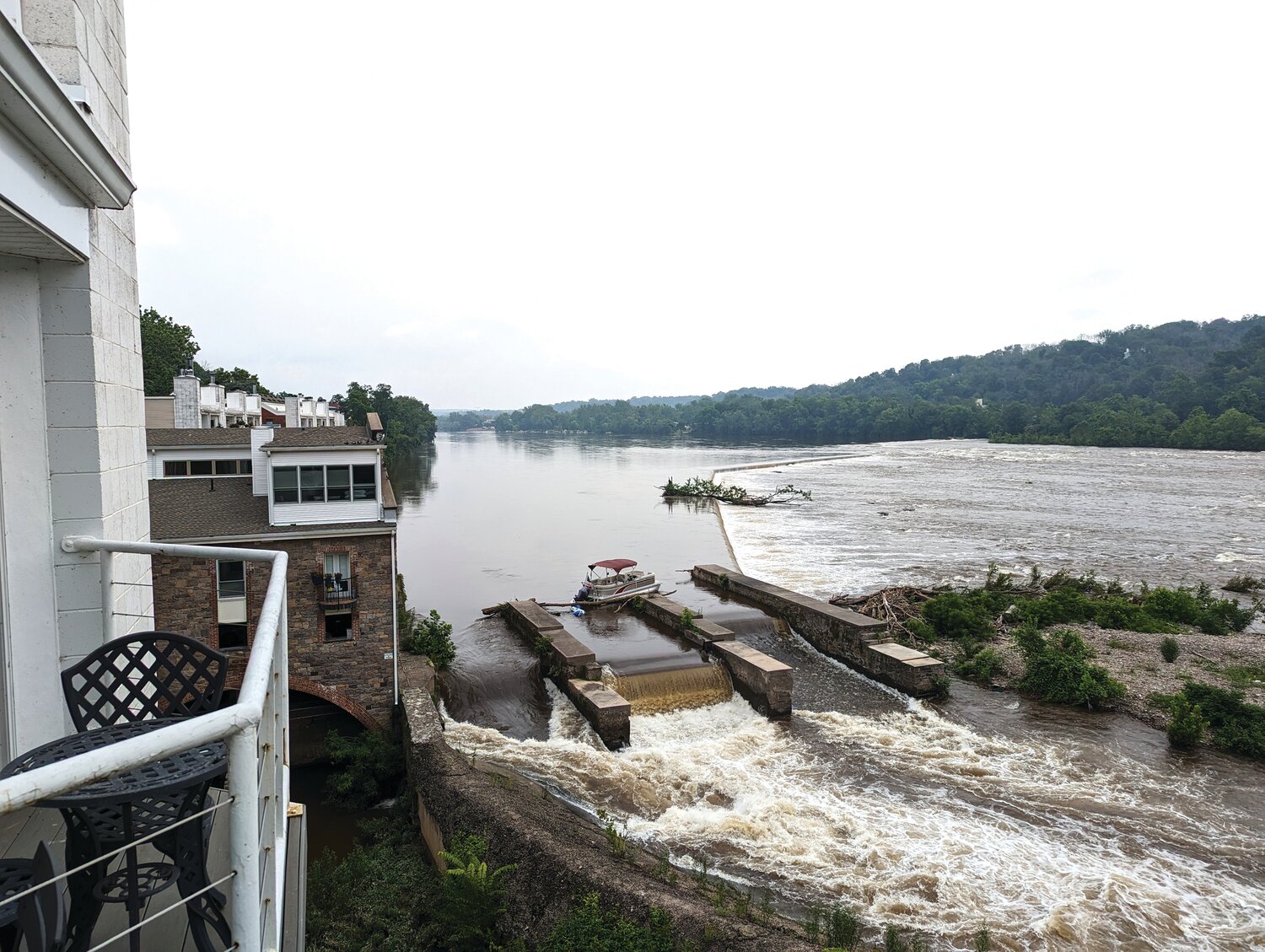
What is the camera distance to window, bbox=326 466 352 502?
14906 millimetres

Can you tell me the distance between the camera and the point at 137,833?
2.37m

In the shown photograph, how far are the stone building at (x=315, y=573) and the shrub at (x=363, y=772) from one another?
79cm

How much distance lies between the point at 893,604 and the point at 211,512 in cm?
1791

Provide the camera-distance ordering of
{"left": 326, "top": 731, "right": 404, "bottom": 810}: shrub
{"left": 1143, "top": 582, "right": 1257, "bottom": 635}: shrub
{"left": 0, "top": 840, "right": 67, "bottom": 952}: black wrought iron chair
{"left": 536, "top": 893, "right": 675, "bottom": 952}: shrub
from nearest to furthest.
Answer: {"left": 0, "top": 840, "right": 67, "bottom": 952}: black wrought iron chair < {"left": 536, "top": 893, "right": 675, "bottom": 952}: shrub < {"left": 326, "top": 731, "right": 404, "bottom": 810}: shrub < {"left": 1143, "top": 582, "right": 1257, "bottom": 635}: shrub

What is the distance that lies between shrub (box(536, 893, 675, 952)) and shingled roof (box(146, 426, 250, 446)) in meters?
15.9

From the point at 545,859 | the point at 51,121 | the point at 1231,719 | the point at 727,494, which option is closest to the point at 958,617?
the point at 1231,719

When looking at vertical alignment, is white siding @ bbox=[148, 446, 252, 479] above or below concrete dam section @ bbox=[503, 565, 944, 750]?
above

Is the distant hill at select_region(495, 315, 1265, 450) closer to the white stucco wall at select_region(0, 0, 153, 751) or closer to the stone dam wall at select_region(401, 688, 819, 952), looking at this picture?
the stone dam wall at select_region(401, 688, 819, 952)

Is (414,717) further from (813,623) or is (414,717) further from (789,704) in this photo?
(813,623)

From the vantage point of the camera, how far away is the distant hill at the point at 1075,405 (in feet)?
324

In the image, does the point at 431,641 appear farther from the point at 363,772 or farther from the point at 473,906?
the point at 473,906

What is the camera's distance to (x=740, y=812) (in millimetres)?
11914

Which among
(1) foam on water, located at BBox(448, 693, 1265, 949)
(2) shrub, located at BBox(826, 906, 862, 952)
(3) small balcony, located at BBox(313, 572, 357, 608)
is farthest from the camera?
(3) small balcony, located at BBox(313, 572, 357, 608)

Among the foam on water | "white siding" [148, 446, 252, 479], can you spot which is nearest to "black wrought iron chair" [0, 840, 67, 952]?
the foam on water
